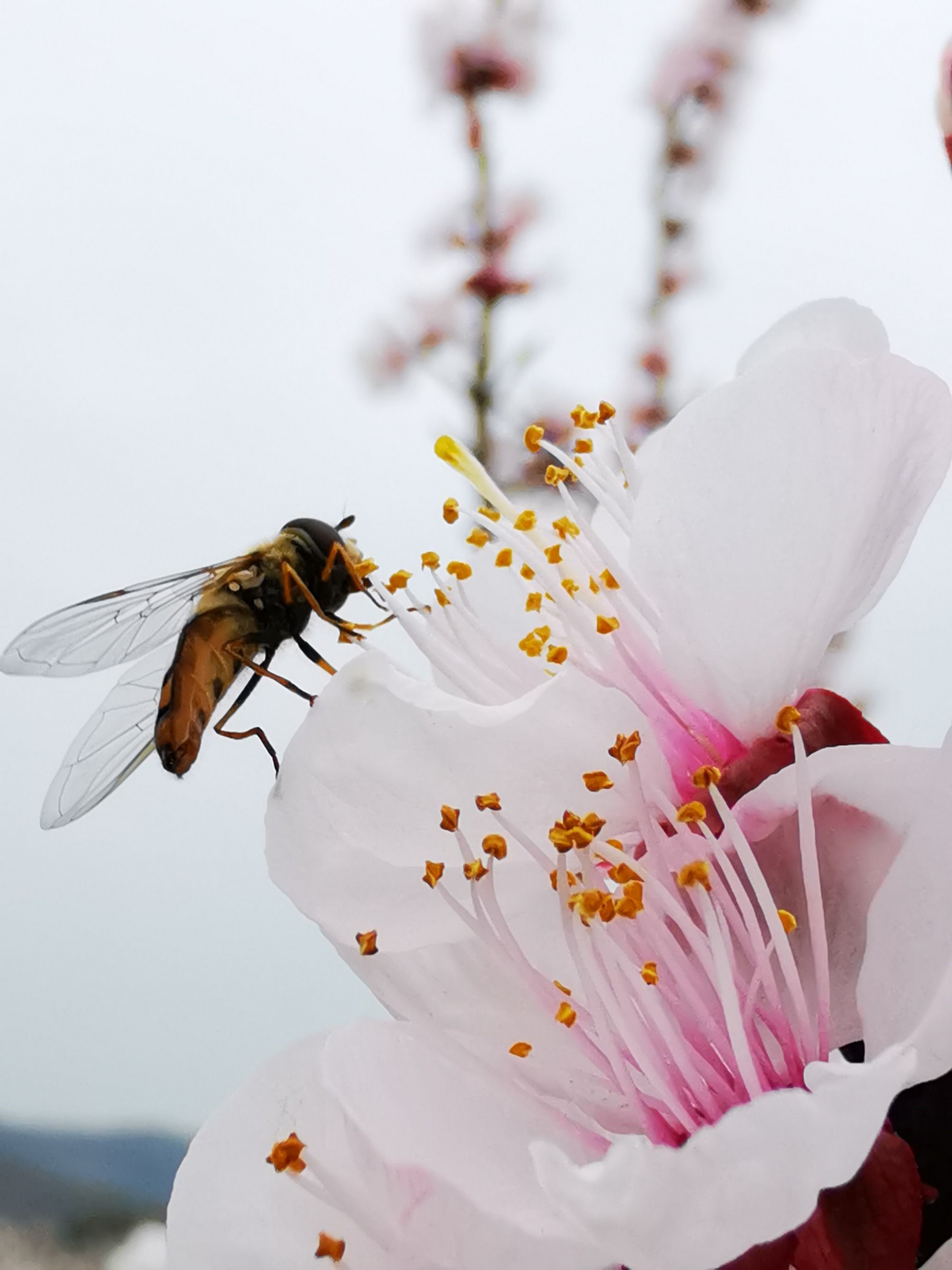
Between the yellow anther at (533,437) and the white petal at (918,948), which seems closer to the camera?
the white petal at (918,948)

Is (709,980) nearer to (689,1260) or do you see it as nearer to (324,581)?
(689,1260)

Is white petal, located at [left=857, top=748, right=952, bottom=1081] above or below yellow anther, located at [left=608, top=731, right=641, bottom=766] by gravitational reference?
below

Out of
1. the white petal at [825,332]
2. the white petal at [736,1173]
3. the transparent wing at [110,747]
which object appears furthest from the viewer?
the transparent wing at [110,747]

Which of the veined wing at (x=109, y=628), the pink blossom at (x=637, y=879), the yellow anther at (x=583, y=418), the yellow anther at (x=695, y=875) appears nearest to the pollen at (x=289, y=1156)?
the pink blossom at (x=637, y=879)

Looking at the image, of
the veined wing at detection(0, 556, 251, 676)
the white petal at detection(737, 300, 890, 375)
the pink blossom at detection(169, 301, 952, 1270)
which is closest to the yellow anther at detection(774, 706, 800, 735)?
the pink blossom at detection(169, 301, 952, 1270)

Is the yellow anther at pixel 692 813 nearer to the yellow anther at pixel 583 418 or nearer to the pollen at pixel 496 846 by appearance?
the pollen at pixel 496 846

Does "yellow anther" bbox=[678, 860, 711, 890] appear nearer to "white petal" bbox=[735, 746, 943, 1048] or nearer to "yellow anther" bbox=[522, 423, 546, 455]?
"white petal" bbox=[735, 746, 943, 1048]
